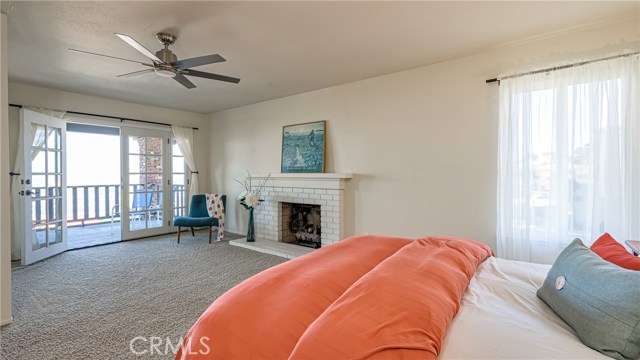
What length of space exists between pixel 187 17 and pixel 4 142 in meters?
1.71

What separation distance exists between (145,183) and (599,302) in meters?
6.07

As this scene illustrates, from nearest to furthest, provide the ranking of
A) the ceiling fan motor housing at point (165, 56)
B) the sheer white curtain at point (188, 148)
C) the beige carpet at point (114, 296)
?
the beige carpet at point (114, 296) < the ceiling fan motor housing at point (165, 56) < the sheer white curtain at point (188, 148)

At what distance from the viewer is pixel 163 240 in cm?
511

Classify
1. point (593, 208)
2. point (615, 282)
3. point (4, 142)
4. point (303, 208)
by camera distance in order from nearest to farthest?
point (615, 282), point (4, 142), point (593, 208), point (303, 208)

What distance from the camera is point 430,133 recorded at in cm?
342

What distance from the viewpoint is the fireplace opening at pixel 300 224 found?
4.76 m

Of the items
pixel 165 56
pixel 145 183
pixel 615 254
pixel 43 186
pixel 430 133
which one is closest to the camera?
pixel 615 254

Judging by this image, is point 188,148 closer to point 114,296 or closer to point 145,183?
point 145,183

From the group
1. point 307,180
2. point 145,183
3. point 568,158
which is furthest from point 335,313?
point 145,183

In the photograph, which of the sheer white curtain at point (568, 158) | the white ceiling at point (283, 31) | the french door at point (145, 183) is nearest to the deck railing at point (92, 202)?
the french door at point (145, 183)

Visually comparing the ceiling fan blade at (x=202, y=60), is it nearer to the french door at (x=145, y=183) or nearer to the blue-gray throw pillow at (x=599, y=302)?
the blue-gray throw pillow at (x=599, y=302)

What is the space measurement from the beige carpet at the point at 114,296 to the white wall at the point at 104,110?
1.89 meters

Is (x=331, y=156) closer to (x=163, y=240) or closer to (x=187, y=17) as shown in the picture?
(x=187, y=17)

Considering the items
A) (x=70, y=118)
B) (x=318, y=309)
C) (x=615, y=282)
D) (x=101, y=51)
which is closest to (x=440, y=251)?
(x=615, y=282)
